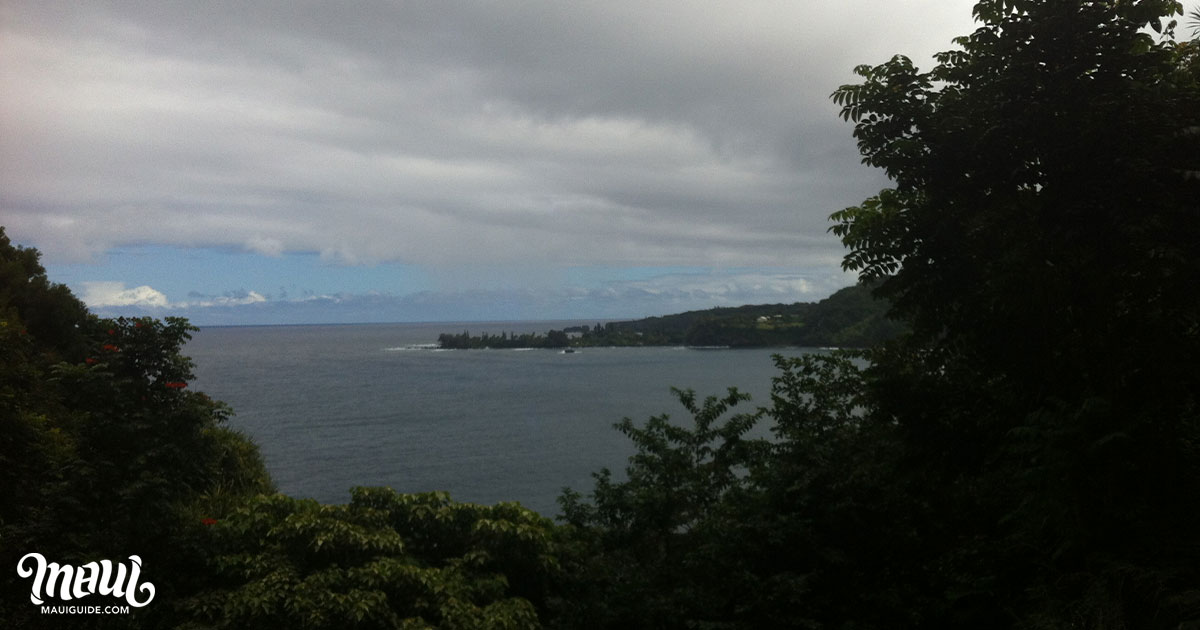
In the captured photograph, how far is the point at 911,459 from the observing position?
7.16 metres

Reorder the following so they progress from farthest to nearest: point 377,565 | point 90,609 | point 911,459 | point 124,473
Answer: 1. point 124,473
2. point 377,565
3. point 90,609
4. point 911,459

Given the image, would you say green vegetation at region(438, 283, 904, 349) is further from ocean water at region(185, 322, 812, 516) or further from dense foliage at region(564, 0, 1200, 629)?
dense foliage at region(564, 0, 1200, 629)

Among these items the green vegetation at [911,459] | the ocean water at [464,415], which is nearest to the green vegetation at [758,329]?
the ocean water at [464,415]

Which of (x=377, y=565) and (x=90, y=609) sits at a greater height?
(x=377, y=565)

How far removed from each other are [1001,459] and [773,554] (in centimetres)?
286

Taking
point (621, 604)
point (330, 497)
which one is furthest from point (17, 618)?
point (330, 497)

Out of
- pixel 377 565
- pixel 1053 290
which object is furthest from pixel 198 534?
pixel 1053 290

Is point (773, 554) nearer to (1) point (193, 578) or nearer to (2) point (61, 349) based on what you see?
(1) point (193, 578)

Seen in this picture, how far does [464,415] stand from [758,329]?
4985 cm

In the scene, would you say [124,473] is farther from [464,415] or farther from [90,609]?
[464,415]

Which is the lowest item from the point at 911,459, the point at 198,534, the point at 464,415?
the point at 464,415

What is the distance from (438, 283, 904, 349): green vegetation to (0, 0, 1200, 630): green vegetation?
9.04 meters

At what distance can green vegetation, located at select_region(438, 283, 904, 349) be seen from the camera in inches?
1243

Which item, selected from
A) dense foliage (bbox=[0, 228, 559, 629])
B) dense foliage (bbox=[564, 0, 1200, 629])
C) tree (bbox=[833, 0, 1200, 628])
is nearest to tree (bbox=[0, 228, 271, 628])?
dense foliage (bbox=[0, 228, 559, 629])
